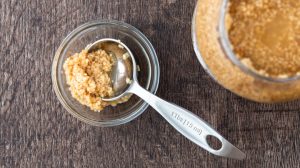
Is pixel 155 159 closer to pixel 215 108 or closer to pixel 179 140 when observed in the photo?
pixel 179 140

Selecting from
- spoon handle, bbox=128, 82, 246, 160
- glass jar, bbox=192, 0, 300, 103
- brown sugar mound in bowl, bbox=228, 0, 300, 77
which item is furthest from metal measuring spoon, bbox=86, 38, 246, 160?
brown sugar mound in bowl, bbox=228, 0, 300, 77

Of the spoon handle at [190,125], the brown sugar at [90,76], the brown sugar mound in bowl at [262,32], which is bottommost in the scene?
the spoon handle at [190,125]

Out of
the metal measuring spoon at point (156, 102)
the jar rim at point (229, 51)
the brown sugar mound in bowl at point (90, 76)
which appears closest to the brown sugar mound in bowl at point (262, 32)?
the jar rim at point (229, 51)

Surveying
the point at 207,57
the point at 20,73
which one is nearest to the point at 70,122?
the point at 20,73

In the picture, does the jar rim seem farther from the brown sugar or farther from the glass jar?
Answer: the brown sugar

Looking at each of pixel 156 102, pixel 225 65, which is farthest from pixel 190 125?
pixel 225 65

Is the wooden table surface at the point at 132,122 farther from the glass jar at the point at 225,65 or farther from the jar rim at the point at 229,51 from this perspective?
the jar rim at the point at 229,51

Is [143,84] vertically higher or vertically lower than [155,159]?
higher
